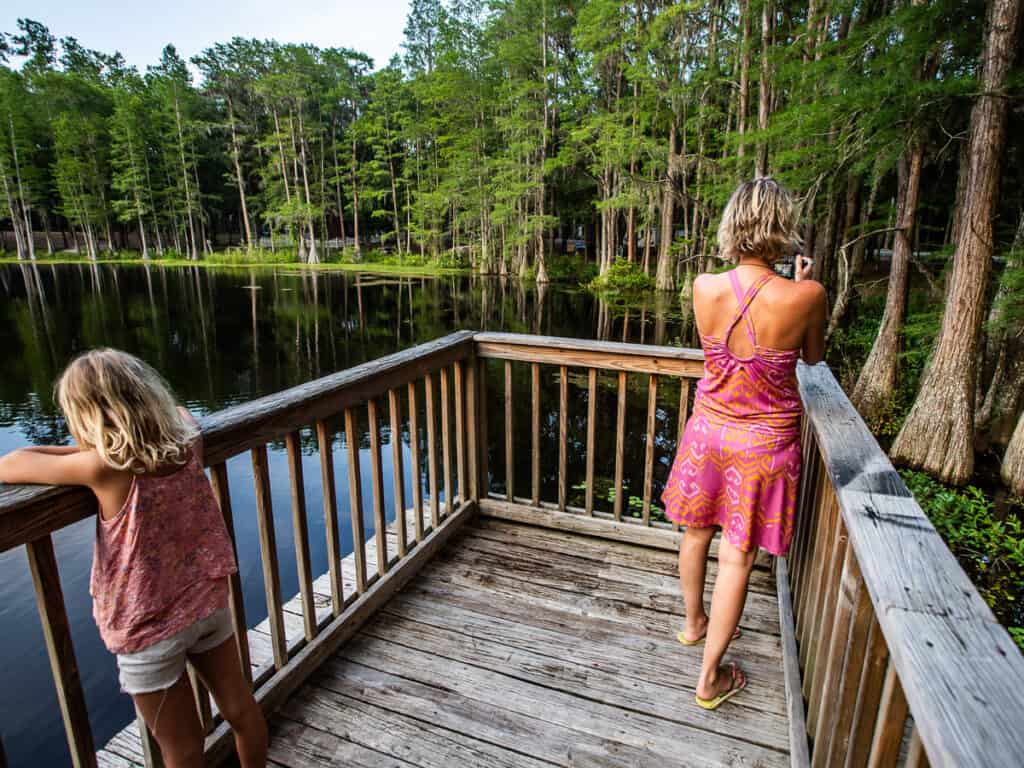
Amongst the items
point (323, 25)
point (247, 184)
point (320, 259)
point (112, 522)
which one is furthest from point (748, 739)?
point (323, 25)

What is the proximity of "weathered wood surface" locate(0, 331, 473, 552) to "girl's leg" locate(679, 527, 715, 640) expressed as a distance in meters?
1.33

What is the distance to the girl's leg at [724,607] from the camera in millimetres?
1835

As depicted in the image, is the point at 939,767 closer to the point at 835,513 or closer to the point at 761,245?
the point at 835,513

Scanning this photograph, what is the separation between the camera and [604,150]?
68.8ft

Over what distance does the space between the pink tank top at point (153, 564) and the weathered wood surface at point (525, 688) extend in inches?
31.4

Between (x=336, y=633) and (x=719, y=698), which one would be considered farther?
(x=336, y=633)

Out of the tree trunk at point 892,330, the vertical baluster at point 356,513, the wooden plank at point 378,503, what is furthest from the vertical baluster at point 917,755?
the tree trunk at point 892,330

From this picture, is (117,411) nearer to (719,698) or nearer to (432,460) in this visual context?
(432,460)

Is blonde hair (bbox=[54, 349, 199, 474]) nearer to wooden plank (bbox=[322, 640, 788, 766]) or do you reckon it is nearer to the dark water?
wooden plank (bbox=[322, 640, 788, 766])

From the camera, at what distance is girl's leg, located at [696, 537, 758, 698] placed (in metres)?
1.83

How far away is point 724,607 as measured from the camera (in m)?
1.87

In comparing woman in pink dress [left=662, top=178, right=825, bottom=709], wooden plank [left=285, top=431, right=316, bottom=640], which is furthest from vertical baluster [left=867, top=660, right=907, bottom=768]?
wooden plank [left=285, top=431, right=316, bottom=640]

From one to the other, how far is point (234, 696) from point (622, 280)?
2386 centimetres

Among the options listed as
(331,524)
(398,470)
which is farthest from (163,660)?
(398,470)
